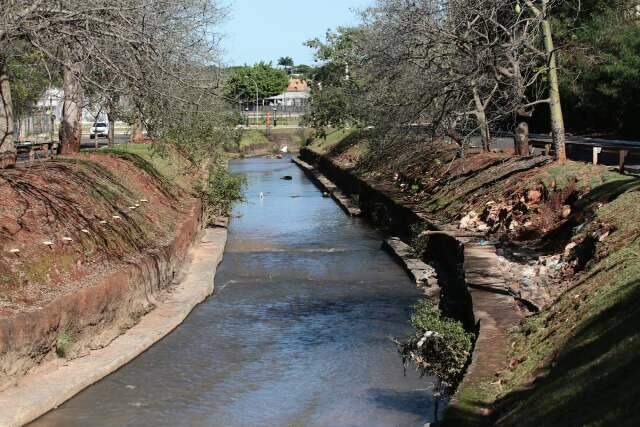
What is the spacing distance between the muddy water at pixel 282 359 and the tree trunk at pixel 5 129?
5277mm

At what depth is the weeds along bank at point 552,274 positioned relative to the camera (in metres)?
7.94

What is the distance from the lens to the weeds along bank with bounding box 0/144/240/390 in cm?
1291

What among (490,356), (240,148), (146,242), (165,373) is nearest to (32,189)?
(146,242)

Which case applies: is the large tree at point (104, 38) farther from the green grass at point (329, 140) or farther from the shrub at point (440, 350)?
the green grass at point (329, 140)

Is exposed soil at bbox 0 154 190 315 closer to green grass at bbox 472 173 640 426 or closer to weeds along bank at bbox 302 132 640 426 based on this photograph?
weeds along bank at bbox 302 132 640 426

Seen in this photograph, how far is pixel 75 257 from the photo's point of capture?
15672 mm

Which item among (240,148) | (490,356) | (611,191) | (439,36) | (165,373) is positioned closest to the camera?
(490,356)

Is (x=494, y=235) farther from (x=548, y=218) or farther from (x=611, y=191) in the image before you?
(x=611, y=191)

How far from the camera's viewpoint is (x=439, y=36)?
2189 cm

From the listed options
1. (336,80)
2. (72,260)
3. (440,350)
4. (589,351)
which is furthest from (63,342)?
(336,80)

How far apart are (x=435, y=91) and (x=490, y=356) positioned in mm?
12521

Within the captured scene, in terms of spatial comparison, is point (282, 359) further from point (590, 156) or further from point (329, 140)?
point (329, 140)

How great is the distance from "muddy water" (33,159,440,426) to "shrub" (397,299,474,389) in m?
0.66

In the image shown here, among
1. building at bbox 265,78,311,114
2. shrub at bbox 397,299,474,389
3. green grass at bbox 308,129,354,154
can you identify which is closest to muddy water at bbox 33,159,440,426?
shrub at bbox 397,299,474,389
